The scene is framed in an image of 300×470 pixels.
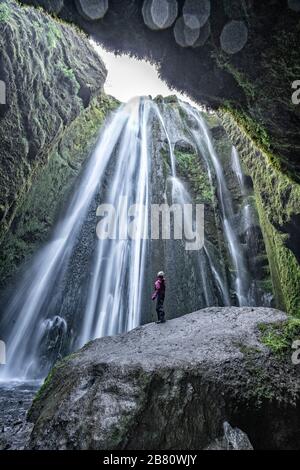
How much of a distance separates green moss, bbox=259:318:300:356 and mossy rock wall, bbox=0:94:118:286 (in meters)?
8.68

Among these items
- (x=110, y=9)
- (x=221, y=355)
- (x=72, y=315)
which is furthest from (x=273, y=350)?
(x=72, y=315)

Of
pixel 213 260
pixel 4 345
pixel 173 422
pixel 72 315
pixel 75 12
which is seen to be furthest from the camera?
pixel 213 260

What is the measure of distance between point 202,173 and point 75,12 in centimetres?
1228

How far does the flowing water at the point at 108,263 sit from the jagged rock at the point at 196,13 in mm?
9246

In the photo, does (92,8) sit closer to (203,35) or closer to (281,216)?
(203,35)

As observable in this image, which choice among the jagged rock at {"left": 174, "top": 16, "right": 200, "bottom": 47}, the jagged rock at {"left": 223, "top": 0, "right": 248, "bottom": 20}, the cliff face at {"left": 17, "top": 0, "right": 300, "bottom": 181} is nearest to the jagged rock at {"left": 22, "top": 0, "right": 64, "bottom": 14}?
the cliff face at {"left": 17, "top": 0, "right": 300, "bottom": 181}

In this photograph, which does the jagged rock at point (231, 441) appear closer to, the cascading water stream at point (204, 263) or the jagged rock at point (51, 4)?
the jagged rock at point (51, 4)

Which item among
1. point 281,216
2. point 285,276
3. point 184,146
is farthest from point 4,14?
point 184,146

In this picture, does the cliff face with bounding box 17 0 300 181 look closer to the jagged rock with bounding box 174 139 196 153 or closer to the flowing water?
the flowing water

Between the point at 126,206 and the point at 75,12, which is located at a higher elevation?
the point at 126,206

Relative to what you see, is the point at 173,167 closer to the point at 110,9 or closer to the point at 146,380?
the point at 110,9

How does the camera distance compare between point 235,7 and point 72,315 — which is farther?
point 72,315

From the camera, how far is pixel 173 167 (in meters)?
15.9

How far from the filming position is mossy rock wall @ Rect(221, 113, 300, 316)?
340 inches
